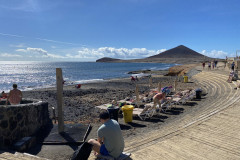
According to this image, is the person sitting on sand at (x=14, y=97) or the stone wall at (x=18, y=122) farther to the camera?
the person sitting on sand at (x=14, y=97)

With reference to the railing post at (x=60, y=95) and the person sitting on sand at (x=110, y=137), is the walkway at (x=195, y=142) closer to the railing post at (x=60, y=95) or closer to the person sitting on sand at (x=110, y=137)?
the person sitting on sand at (x=110, y=137)

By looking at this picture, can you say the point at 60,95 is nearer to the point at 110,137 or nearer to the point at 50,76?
the point at 110,137

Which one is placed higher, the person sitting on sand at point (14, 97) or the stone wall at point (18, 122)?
the person sitting on sand at point (14, 97)

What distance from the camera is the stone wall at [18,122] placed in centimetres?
524

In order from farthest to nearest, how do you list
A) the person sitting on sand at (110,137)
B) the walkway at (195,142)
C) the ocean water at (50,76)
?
the ocean water at (50,76)
the walkway at (195,142)
the person sitting on sand at (110,137)

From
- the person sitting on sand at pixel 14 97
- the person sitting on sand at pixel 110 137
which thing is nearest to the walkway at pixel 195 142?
the person sitting on sand at pixel 110 137

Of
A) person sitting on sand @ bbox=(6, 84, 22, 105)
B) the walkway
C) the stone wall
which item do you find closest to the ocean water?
person sitting on sand @ bbox=(6, 84, 22, 105)

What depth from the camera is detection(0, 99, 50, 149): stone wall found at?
5.24 m

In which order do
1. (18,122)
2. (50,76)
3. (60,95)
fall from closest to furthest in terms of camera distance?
(18,122) < (60,95) < (50,76)

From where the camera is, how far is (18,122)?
18.5ft

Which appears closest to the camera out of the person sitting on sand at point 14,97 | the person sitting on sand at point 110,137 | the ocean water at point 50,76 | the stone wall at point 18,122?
the person sitting on sand at point 110,137

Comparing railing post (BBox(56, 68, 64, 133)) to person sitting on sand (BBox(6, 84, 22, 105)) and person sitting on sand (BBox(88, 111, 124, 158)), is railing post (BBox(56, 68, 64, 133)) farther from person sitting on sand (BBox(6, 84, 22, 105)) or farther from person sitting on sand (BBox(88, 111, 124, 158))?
person sitting on sand (BBox(88, 111, 124, 158))

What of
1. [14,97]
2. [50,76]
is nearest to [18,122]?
[14,97]

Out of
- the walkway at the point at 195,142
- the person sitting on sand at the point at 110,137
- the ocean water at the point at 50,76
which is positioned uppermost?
the person sitting on sand at the point at 110,137
